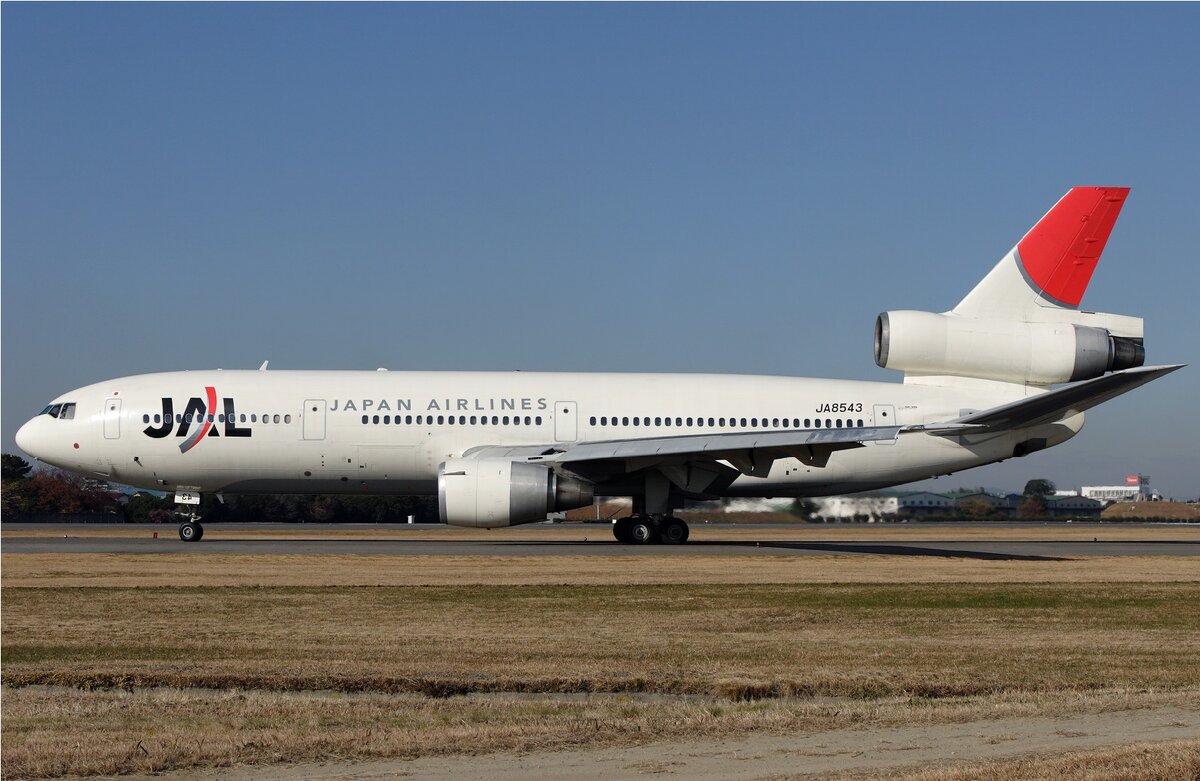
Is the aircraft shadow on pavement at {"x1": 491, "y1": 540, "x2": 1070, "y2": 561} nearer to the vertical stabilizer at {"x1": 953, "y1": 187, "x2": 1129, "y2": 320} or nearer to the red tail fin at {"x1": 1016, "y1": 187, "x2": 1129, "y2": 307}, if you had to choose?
the vertical stabilizer at {"x1": 953, "y1": 187, "x2": 1129, "y2": 320}

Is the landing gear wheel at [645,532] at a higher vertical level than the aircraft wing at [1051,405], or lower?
lower

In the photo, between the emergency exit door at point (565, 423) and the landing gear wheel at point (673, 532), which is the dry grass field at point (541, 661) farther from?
the emergency exit door at point (565, 423)

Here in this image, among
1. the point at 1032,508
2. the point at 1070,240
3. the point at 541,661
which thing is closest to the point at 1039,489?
the point at 1032,508

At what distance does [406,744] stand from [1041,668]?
6150mm

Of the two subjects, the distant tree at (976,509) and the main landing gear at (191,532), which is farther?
the distant tree at (976,509)

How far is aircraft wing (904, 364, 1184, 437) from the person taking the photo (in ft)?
83.4

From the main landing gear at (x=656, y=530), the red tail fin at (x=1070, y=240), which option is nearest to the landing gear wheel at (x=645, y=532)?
the main landing gear at (x=656, y=530)

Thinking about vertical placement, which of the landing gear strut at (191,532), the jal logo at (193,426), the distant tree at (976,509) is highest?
the jal logo at (193,426)

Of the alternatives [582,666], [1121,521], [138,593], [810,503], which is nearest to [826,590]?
[582,666]

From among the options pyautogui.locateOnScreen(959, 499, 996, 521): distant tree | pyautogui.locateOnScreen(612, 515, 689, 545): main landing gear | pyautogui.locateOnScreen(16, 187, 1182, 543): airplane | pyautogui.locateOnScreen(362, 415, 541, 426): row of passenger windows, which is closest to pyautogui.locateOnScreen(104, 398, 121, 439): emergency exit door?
pyautogui.locateOnScreen(16, 187, 1182, 543): airplane

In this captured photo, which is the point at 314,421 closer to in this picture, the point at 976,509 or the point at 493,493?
the point at 493,493

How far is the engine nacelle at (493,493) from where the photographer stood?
27.4 metres

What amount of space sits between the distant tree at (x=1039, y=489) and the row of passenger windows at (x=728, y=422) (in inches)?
1492

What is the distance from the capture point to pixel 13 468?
6191cm
